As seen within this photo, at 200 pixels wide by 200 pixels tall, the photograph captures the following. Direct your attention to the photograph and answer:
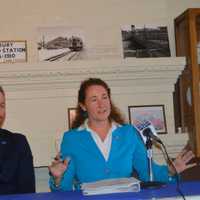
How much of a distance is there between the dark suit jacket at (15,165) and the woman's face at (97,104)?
0.43 metres

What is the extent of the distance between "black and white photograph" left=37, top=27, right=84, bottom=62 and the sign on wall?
0.12 metres

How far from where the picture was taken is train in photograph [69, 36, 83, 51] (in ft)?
11.2

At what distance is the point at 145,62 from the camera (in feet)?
11.1

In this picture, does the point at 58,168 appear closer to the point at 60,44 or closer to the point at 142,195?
the point at 142,195

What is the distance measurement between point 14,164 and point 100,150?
495 mm

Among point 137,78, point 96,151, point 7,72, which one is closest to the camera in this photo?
point 96,151

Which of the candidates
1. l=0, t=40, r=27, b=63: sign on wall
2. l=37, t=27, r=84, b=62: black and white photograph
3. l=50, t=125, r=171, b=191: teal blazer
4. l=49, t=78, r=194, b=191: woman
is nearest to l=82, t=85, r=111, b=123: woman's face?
l=49, t=78, r=194, b=191: woman

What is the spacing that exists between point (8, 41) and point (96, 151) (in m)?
1.31

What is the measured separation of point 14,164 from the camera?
2.53 m

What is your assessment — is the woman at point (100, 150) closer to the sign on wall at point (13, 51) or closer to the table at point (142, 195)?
the table at point (142, 195)

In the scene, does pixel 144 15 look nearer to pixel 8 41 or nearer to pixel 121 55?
pixel 121 55

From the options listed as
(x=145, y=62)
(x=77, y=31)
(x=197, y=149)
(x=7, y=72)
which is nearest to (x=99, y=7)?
(x=77, y=31)

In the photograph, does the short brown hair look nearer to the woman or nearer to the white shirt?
the woman

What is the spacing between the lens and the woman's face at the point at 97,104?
2.56 meters
